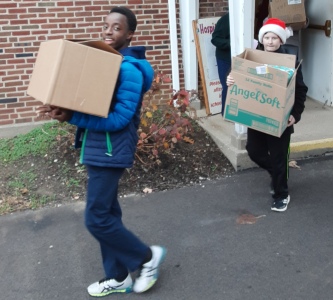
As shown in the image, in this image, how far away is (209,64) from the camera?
655cm

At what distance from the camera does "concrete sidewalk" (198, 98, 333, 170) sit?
17.0ft

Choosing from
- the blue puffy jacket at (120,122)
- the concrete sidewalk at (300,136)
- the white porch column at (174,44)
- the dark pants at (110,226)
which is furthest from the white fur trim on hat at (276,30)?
the white porch column at (174,44)

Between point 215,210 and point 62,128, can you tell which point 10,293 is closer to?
point 215,210

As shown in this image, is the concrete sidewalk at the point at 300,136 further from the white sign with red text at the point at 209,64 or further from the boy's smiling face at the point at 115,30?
the boy's smiling face at the point at 115,30

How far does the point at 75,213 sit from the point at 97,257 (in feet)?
2.74

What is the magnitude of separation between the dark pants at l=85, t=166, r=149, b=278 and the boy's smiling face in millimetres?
726

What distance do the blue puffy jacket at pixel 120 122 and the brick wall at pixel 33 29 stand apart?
3.43 meters

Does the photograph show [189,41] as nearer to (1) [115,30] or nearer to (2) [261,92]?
(2) [261,92]

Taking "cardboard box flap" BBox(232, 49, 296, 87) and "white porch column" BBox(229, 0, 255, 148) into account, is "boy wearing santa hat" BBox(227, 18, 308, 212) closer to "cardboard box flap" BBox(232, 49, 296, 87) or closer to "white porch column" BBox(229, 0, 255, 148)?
"cardboard box flap" BBox(232, 49, 296, 87)

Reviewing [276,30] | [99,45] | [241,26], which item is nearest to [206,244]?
[276,30]

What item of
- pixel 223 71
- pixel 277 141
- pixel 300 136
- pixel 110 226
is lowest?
pixel 300 136

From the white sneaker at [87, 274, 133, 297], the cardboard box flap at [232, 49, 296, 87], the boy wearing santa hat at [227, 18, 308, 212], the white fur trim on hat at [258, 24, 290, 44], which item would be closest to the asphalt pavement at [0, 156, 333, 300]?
the white sneaker at [87, 274, 133, 297]

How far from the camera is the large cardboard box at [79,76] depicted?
2.53m

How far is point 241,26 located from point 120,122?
2.61 meters
